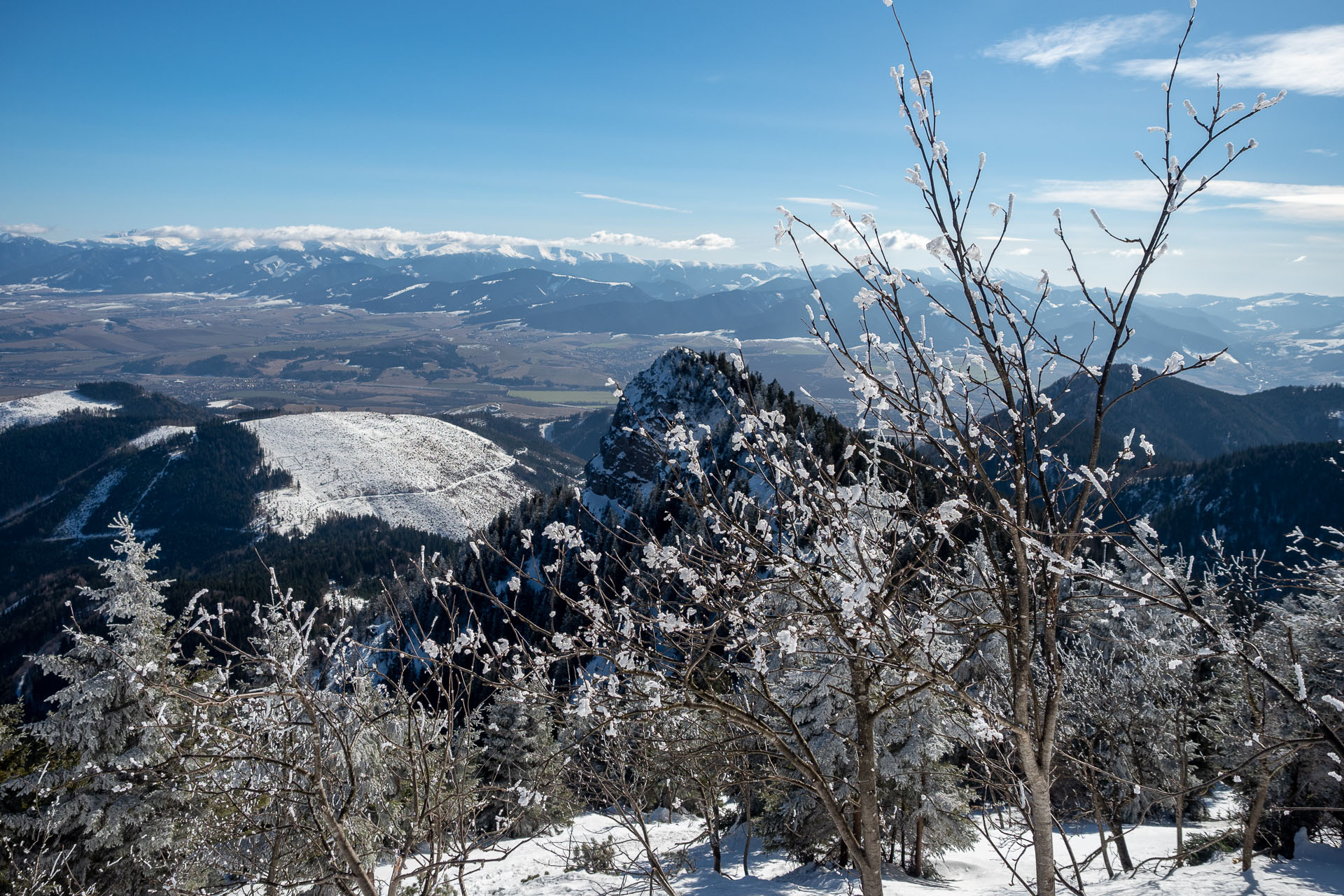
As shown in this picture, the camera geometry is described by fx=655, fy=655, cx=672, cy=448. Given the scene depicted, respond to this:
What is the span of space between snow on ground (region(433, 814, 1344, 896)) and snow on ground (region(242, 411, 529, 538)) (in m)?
136

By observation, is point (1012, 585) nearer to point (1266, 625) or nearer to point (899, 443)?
point (899, 443)

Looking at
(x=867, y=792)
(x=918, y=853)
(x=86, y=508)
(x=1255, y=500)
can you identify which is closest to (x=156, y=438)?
(x=86, y=508)

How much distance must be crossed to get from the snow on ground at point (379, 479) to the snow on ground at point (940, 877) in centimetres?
13595

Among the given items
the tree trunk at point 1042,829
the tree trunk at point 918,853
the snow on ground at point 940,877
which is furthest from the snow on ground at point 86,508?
the tree trunk at point 1042,829

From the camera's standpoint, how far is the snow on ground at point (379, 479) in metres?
156

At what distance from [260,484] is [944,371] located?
19465cm

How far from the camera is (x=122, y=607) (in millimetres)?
14711

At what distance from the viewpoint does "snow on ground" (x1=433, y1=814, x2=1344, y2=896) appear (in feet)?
43.1

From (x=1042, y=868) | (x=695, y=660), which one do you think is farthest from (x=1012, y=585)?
(x=695, y=660)

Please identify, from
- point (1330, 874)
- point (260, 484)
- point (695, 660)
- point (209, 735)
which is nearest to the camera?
point (695, 660)

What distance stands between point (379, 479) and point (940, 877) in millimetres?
175137

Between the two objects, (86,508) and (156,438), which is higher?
(156,438)

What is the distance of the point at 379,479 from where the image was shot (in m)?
172

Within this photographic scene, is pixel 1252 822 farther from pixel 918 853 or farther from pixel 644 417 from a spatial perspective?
pixel 644 417
